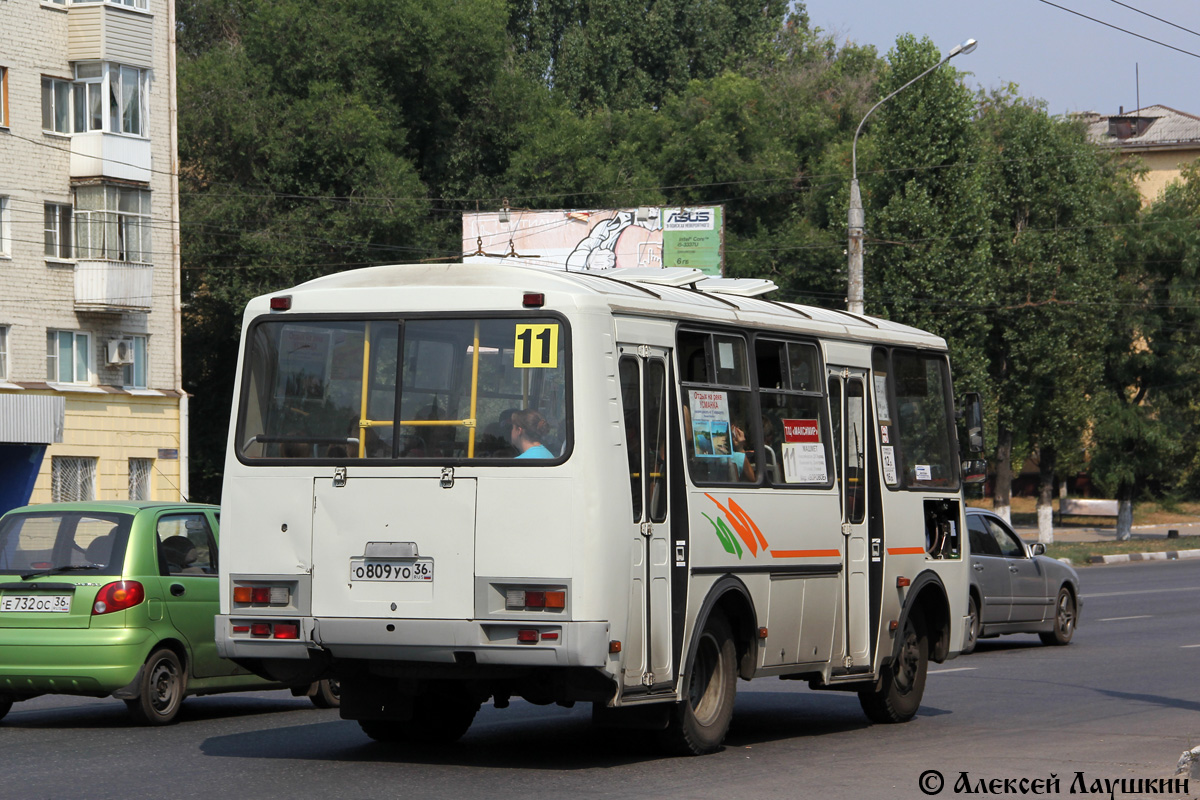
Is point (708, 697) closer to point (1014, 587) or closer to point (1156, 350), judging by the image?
point (1014, 587)

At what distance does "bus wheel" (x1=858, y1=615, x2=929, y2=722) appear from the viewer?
12172 mm

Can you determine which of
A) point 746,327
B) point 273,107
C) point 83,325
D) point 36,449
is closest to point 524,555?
point 746,327

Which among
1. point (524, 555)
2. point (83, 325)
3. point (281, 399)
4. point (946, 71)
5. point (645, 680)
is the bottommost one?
point (645, 680)

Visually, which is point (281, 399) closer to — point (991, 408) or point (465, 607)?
point (465, 607)

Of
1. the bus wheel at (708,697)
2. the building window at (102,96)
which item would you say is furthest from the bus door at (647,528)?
the building window at (102,96)

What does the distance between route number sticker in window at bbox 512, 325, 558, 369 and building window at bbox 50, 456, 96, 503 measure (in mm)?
33836

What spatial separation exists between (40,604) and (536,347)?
14.5 ft

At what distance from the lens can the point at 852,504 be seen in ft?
38.1

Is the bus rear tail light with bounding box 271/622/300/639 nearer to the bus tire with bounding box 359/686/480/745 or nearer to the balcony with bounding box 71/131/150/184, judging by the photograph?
the bus tire with bounding box 359/686/480/745

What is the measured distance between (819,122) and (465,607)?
55.7 metres

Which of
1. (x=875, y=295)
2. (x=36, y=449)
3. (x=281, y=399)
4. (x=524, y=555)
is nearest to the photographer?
(x=524, y=555)

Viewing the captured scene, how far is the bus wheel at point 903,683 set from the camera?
1217 centimetres

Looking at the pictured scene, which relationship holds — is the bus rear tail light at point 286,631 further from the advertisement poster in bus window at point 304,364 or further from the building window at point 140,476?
the building window at point 140,476

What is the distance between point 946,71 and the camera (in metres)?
46.9
